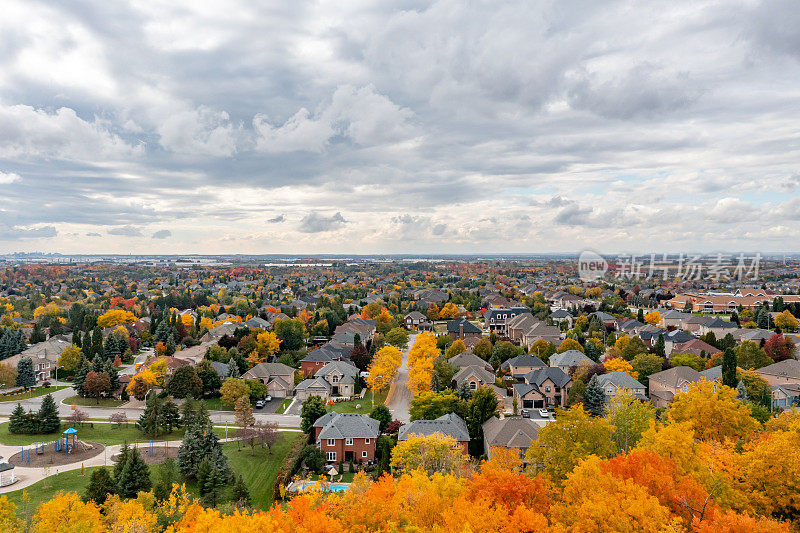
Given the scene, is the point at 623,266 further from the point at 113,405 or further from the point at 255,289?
the point at 113,405

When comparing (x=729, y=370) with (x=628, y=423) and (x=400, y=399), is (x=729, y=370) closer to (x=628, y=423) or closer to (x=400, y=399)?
(x=628, y=423)

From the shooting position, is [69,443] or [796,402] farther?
[796,402]

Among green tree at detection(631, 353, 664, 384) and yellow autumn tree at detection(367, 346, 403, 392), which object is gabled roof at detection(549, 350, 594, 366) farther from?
yellow autumn tree at detection(367, 346, 403, 392)

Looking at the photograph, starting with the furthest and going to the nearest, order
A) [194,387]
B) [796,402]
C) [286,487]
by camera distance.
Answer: [194,387] → [796,402] → [286,487]

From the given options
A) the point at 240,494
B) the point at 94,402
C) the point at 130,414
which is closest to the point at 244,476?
the point at 240,494

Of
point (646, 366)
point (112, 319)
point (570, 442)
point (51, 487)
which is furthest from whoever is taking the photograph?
point (112, 319)

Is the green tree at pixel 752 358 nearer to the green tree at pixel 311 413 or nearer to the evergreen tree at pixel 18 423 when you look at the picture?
the green tree at pixel 311 413

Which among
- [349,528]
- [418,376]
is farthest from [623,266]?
[349,528]
